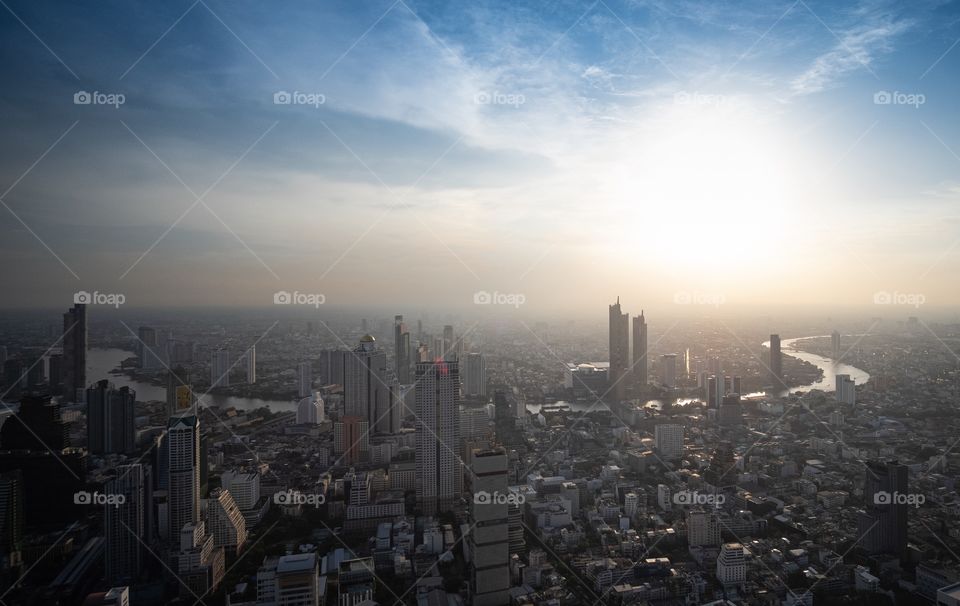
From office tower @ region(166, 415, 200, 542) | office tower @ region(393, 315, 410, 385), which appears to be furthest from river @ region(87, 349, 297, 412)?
office tower @ region(393, 315, 410, 385)

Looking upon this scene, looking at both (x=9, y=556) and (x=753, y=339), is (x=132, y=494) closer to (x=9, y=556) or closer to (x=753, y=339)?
(x=9, y=556)

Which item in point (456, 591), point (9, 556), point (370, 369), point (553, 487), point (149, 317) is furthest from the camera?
point (370, 369)

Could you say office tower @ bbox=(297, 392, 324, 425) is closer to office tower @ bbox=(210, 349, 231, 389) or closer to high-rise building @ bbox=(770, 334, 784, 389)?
office tower @ bbox=(210, 349, 231, 389)

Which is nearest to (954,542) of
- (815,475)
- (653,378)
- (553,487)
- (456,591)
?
(815,475)

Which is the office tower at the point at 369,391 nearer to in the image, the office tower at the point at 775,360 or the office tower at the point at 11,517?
the office tower at the point at 11,517

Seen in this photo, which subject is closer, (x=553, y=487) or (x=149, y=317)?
(x=149, y=317)

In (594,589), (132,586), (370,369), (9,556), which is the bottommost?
(594,589)

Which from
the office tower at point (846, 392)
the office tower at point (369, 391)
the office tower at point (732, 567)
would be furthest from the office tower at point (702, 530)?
the office tower at point (846, 392)
